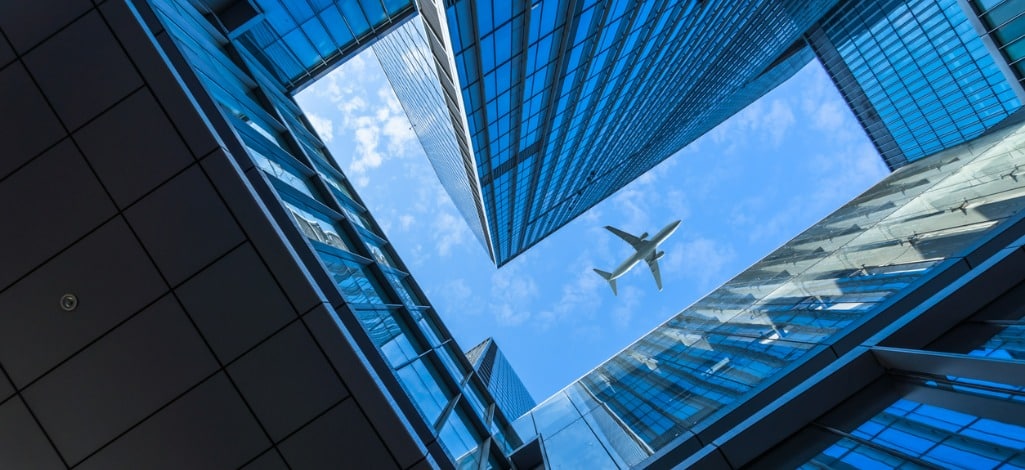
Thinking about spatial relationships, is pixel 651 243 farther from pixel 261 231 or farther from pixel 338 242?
pixel 261 231

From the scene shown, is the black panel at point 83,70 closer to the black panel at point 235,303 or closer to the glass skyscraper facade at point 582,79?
the black panel at point 235,303

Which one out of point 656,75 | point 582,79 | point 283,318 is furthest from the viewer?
point 656,75

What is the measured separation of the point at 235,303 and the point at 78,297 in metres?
1.83

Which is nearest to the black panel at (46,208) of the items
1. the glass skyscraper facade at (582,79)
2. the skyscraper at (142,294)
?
the skyscraper at (142,294)

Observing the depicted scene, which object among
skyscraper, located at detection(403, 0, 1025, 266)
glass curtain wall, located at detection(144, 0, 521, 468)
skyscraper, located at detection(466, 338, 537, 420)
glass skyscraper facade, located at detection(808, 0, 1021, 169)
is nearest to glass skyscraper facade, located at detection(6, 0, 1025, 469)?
glass curtain wall, located at detection(144, 0, 521, 468)

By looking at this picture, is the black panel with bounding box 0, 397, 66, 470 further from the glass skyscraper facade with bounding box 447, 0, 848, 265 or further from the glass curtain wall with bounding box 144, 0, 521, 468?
the glass skyscraper facade with bounding box 447, 0, 848, 265

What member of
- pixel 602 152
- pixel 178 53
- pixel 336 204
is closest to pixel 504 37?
pixel 336 204

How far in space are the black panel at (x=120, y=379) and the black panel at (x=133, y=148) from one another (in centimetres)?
154

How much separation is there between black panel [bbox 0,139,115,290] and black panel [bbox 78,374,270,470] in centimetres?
246

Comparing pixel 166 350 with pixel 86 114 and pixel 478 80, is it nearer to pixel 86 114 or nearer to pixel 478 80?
pixel 86 114

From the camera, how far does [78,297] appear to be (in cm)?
702


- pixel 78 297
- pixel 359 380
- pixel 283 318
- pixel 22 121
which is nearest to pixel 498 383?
pixel 359 380

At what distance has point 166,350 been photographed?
23.6 feet

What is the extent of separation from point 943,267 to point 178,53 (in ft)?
46.7
